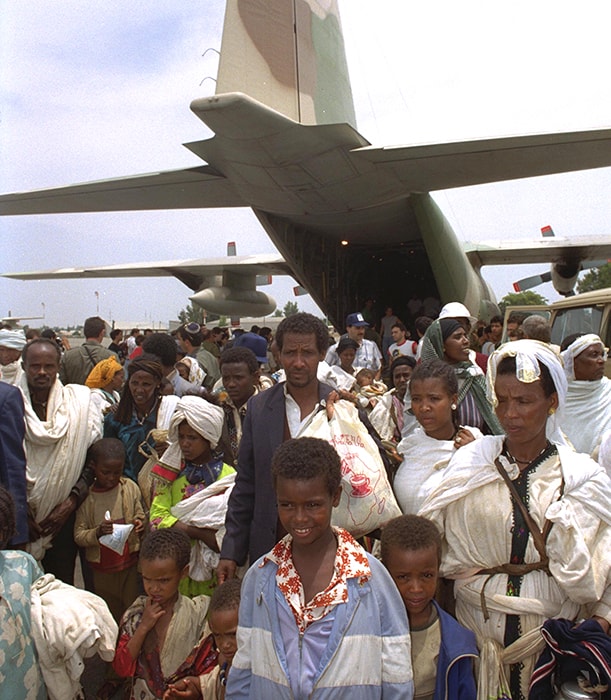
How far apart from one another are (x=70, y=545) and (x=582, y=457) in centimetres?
271

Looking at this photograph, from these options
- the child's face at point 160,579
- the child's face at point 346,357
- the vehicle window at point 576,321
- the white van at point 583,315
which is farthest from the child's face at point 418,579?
the vehicle window at point 576,321

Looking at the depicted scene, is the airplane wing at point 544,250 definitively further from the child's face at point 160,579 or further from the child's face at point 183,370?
the child's face at point 160,579

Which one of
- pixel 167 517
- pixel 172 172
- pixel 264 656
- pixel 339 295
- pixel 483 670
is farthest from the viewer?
pixel 339 295

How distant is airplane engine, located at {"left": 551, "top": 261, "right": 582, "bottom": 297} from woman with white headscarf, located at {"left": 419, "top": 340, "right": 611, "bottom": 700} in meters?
16.7

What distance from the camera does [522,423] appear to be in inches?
77.1

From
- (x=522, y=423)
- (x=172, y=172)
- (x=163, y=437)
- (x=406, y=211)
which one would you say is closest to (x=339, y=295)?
(x=406, y=211)

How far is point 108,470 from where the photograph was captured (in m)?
3.18

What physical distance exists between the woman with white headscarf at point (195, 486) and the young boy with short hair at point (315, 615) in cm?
106

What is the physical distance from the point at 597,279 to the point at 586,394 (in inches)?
1787

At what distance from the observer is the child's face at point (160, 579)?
8.19 ft

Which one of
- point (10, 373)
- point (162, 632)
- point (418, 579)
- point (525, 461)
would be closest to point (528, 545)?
point (525, 461)

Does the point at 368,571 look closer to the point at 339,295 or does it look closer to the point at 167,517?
the point at 167,517

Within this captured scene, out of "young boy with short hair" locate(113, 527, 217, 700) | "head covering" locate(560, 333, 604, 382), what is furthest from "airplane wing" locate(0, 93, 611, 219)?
"young boy with short hair" locate(113, 527, 217, 700)

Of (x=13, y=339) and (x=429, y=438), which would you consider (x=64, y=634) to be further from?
(x=13, y=339)
